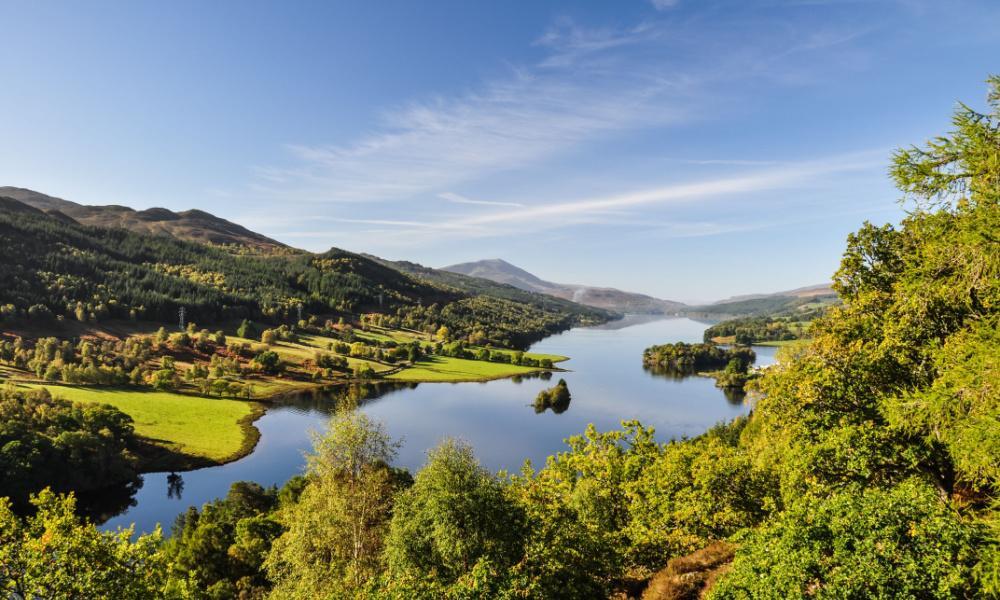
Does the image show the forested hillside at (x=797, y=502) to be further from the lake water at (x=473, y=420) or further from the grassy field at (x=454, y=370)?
the grassy field at (x=454, y=370)

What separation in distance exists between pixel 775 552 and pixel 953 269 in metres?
10.4

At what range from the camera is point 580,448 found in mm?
35688

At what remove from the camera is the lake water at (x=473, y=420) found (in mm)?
66625

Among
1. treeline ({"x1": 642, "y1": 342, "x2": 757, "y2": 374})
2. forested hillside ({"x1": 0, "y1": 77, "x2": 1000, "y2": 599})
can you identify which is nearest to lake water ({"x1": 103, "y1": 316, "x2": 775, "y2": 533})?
treeline ({"x1": 642, "y1": 342, "x2": 757, "y2": 374})

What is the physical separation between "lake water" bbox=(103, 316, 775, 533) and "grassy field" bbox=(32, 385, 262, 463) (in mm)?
3542

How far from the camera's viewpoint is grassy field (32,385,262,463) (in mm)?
77000

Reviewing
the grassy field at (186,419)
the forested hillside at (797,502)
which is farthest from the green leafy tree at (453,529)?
the grassy field at (186,419)

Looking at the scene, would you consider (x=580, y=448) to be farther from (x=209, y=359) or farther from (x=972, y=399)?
(x=209, y=359)

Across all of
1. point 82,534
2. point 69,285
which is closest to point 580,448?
point 82,534

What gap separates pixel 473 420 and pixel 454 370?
5480 cm

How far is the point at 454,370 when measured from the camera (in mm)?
154500

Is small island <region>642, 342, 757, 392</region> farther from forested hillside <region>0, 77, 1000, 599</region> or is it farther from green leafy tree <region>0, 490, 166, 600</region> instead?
green leafy tree <region>0, 490, 166, 600</region>

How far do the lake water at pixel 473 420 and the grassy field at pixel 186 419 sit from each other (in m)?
3.54

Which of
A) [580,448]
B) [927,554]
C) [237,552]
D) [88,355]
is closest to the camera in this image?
[927,554]
